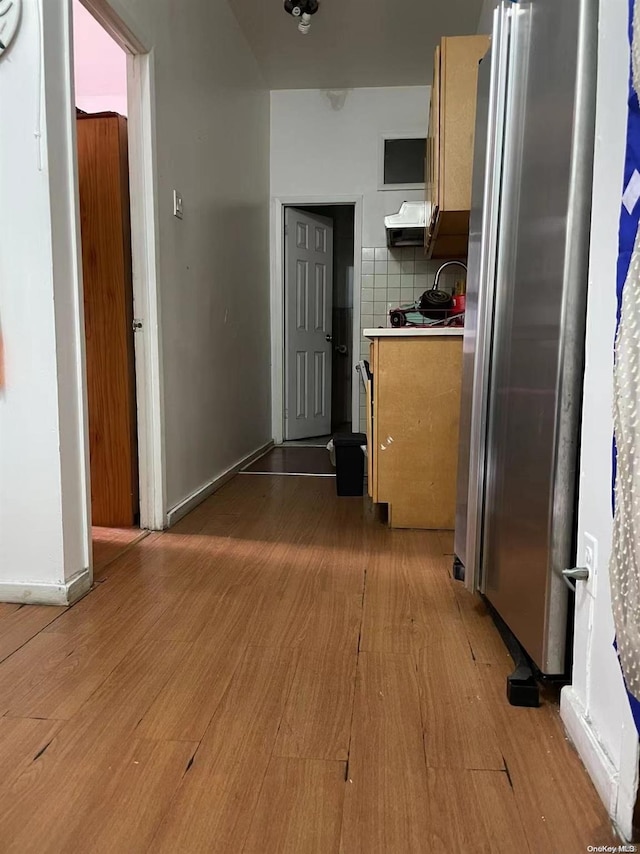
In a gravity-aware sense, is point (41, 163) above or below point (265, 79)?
below

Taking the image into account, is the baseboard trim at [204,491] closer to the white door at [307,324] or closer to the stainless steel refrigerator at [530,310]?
the white door at [307,324]

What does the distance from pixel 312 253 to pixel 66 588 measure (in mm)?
4142

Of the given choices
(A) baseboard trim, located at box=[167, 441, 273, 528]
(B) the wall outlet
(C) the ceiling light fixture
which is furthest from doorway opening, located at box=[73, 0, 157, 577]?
(B) the wall outlet

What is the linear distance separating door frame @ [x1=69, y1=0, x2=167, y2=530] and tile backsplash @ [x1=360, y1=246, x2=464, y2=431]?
2.60 m

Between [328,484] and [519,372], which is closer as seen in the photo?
[519,372]

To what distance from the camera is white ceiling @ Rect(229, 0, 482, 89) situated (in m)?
3.47

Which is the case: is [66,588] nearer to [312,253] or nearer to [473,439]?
[473,439]

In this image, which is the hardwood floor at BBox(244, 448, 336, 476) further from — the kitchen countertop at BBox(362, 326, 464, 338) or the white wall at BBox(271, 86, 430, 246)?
the white wall at BBox(271, 86, 430, 246)

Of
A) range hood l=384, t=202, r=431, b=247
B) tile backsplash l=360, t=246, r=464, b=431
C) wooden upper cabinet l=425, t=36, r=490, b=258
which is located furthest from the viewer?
tile backsplash l=360, t=246, r=464, b=431

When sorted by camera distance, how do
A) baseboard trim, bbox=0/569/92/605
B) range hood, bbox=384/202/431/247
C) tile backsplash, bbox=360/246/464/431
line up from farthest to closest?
1. tile backsplash, bbox=360/246/464/431
2. range hood, bbox=384/202/431/247
3. baseboard trim, bbox=0/569/92/605

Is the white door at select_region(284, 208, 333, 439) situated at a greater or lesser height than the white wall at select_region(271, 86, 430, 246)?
lesser

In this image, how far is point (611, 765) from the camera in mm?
923

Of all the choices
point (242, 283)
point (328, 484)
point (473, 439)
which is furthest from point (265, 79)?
point (473, 439)

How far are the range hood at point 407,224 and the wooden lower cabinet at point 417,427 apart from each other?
1704mm
